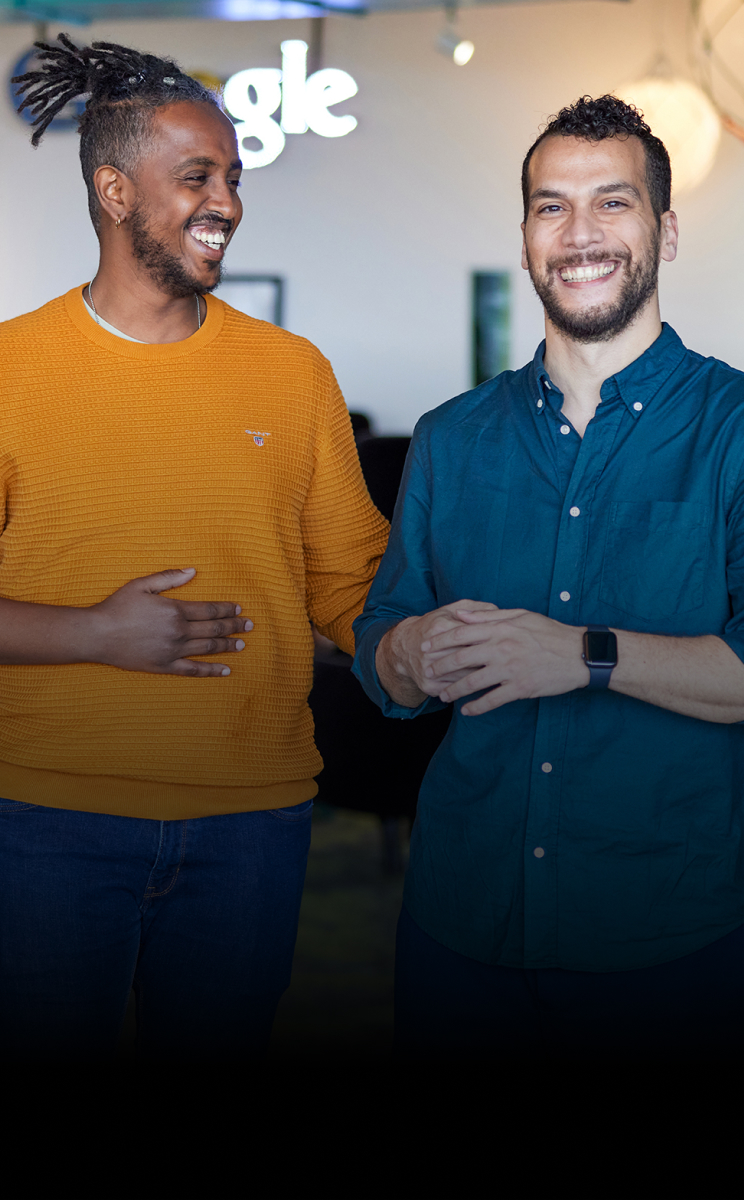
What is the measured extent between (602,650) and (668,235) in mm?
556

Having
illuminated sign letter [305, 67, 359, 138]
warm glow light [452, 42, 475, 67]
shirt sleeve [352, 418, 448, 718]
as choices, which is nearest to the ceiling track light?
warm glow light [452, 42, 475, 67]

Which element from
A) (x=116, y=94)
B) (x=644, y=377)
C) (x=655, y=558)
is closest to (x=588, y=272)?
(x=644, y=377)

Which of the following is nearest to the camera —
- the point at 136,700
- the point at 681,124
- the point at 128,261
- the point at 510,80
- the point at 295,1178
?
the point at 295,1178

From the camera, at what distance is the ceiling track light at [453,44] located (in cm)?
419

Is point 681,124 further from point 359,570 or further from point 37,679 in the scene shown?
point 37,679

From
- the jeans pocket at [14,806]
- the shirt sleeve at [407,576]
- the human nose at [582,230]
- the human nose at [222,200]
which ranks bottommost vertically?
the jeans pocket at [14,806]

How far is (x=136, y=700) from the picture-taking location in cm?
132

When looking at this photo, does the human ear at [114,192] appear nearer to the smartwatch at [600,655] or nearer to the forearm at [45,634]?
the forearm at [45,634]

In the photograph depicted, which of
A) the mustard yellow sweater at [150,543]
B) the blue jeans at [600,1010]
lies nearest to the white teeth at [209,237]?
the mustard yellow sweater at [150,543]

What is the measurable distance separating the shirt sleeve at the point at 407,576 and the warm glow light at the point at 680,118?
10.3ft

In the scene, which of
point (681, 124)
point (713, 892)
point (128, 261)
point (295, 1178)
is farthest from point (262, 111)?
point (295, 1178)

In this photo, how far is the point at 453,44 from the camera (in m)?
4.25

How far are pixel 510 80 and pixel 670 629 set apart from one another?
388 centimetres

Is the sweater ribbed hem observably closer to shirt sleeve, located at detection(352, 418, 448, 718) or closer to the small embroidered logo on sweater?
shirt sleeve, located at detection(352, 418, 448, 718)
